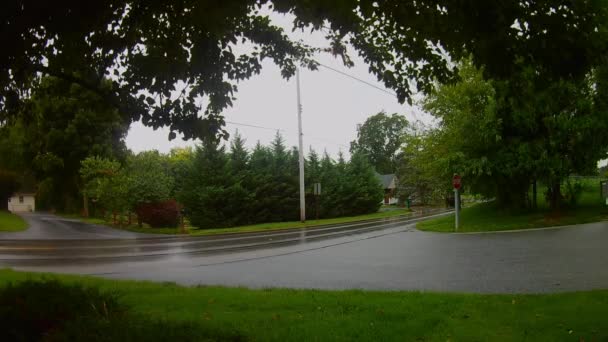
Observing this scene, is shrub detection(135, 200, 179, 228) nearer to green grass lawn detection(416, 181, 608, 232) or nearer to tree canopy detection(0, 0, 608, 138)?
green grass lawn detection(416, 181, 608, 232)

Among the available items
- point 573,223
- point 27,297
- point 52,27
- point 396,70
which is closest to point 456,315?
point 396,70

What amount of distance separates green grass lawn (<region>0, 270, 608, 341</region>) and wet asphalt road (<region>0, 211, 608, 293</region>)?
1.38 meters

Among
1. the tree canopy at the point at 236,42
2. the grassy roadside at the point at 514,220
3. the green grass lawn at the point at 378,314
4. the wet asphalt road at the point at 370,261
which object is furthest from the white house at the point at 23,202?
the green grass lawn at the point at 378,314

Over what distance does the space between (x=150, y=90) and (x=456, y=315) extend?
17.3 ft

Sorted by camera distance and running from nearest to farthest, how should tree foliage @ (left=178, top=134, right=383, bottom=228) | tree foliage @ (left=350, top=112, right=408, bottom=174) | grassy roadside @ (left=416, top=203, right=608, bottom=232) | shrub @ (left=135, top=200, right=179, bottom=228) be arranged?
grassy roadside @ (left=416, top=203, right=608, bottom=232) < shrub @ (left=135, top=200, right=179, bottom=228) < tree foliage @ (left=178, top=134, right=383, bottom=228) < tree foliage @ (left=350, top=112, right=408, bottom=174)

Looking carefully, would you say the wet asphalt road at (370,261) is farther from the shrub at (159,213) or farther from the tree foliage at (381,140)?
the tree foliage at (381,140)

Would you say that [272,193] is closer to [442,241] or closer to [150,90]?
[442,241]

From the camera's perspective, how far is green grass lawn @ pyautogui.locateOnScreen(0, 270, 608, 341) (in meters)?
5.09

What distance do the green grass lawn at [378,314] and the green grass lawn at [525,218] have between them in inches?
540

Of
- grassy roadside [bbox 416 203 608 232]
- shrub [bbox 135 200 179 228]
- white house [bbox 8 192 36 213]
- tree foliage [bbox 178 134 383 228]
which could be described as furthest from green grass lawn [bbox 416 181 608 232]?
white house [bbox 8 192 36 213]

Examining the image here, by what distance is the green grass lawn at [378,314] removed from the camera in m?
5.09

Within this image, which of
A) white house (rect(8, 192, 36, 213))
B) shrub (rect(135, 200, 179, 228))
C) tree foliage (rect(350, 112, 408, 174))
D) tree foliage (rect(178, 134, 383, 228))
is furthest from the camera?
tree foliage (rect(350, 112, 408, 174))

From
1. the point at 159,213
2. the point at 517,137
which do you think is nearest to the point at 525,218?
the point at 517,137

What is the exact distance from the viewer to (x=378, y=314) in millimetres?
6035
